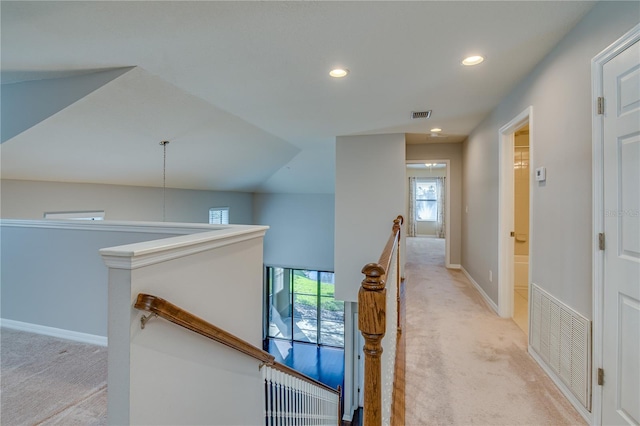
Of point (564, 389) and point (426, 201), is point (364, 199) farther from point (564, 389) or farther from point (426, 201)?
point (426, 201)

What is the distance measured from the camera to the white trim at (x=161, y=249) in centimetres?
139

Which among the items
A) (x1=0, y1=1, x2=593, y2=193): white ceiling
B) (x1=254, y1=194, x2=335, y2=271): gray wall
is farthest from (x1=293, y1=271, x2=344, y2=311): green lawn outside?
(x1=0, y1=1, x2=593, y2=193): white ceiling

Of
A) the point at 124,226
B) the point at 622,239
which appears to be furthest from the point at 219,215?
the point at 622,239

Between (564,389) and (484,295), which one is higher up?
(484,295)

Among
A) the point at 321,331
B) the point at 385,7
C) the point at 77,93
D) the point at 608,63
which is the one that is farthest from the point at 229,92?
the point at 321,331

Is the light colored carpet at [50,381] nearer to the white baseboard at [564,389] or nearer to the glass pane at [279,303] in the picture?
the white baseboard at [564,389]

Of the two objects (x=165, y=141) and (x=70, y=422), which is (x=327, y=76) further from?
→ (x=70, y=422)

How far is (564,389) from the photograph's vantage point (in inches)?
80.2

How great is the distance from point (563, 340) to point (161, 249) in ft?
8.85

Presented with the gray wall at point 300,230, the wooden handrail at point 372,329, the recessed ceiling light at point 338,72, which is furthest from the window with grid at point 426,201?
the wooden handrail at point 372,329

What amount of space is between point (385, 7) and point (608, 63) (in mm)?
1316

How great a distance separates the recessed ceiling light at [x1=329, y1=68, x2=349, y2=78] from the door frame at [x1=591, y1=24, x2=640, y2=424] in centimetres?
178

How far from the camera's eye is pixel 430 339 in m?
2.79

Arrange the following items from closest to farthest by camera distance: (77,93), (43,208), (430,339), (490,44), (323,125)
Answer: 1. (490,44)
2. (430,339)
3. (77,93)
4. (43,208)
5. (323,125)
